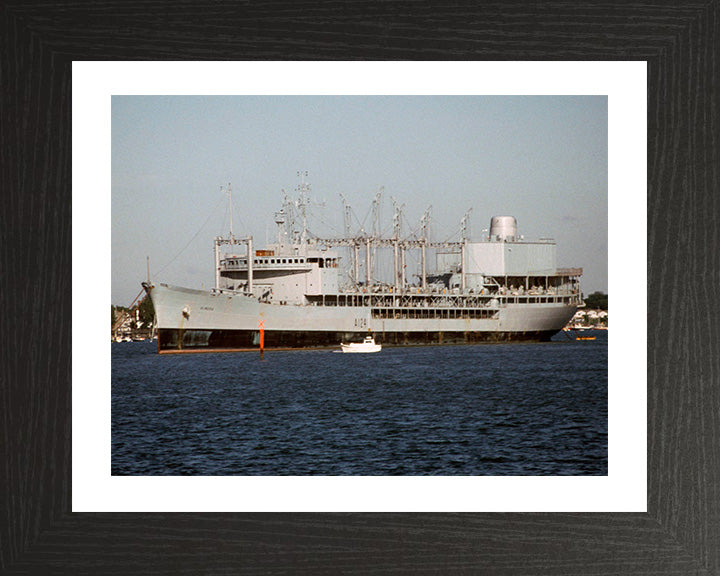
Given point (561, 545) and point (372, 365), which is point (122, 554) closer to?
point (561, 545)

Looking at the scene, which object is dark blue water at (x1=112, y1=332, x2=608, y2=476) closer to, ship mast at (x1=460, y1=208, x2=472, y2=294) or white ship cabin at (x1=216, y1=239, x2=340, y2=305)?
white ship cabin at (x1=216, y1=239, x2=340, y2=305)

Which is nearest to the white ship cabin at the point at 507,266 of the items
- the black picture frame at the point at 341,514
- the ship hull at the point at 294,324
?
the ship hull at the point at 294,324

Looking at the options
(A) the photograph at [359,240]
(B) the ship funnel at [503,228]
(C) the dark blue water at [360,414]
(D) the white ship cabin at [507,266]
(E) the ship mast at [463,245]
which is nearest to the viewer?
(C) the dark blue water at [360,414]

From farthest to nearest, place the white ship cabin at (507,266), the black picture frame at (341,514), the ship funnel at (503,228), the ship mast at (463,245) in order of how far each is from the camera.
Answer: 1. the ship funnel at (503,228)
2. the white ship cabin at (507,266)
3. the ship mast at (463,245)
4. the black picture frame at (341,514)

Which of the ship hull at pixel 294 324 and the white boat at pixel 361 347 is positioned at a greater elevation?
the ship hull at pixel 294 324

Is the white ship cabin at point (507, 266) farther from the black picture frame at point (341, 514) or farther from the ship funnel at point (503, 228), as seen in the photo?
the black picture frame at point (341, 514)

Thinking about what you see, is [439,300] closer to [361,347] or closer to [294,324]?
[361,347]
